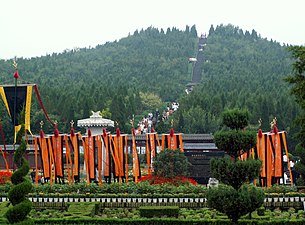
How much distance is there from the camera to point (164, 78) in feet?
305

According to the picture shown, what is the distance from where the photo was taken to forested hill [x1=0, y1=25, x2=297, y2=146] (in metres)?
51.8

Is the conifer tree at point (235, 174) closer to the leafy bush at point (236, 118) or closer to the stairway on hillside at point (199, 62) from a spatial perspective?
the leafy bush at point (236, 118)

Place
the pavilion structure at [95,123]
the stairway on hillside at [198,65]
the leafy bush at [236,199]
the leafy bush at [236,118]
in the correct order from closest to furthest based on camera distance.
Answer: the leafy bush at [236,199] → the leafy bush at [236,118] → the pavilion structure at [95,123] → the stairway on hillside at [198,65]

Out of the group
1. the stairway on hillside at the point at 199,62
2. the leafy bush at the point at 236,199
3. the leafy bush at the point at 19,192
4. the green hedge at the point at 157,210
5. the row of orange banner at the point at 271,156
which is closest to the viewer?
the leafy bush at the point at 19,192

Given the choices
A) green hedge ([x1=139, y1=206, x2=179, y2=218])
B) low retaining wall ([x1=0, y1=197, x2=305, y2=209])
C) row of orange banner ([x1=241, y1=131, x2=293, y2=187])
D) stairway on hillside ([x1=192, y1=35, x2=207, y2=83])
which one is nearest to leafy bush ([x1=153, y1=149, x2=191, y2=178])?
row of orange banner ([x1=241, y1=131, x2=293, y2=187])

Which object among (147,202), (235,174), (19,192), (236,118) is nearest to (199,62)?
(147,202)

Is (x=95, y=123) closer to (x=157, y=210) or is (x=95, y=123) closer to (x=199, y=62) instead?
(x=157, y=210)

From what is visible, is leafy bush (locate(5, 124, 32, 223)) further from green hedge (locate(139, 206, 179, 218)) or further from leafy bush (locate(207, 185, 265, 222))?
green hedge (locate(139, 206, 179, 218))

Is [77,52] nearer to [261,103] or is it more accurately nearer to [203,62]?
[203,62]

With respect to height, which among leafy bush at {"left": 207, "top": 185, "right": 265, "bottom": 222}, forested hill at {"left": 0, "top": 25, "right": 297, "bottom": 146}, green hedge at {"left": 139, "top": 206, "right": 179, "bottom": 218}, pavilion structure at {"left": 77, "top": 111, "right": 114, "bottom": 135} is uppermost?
forested hill at {"left": 0, "top": 25, "right": 297, "bottom": 146}

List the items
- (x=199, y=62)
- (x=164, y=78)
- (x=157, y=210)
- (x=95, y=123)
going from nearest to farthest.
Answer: (x=157, y=210) < (x=95, y=123) < (x=164, y=78) < (x=199, y=62)

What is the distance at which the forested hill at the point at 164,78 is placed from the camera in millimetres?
51803

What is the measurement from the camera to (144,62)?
105 meters

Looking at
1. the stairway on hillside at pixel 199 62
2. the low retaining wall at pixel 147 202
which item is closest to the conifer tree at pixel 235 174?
the low retaining wall at pixel 147 202
